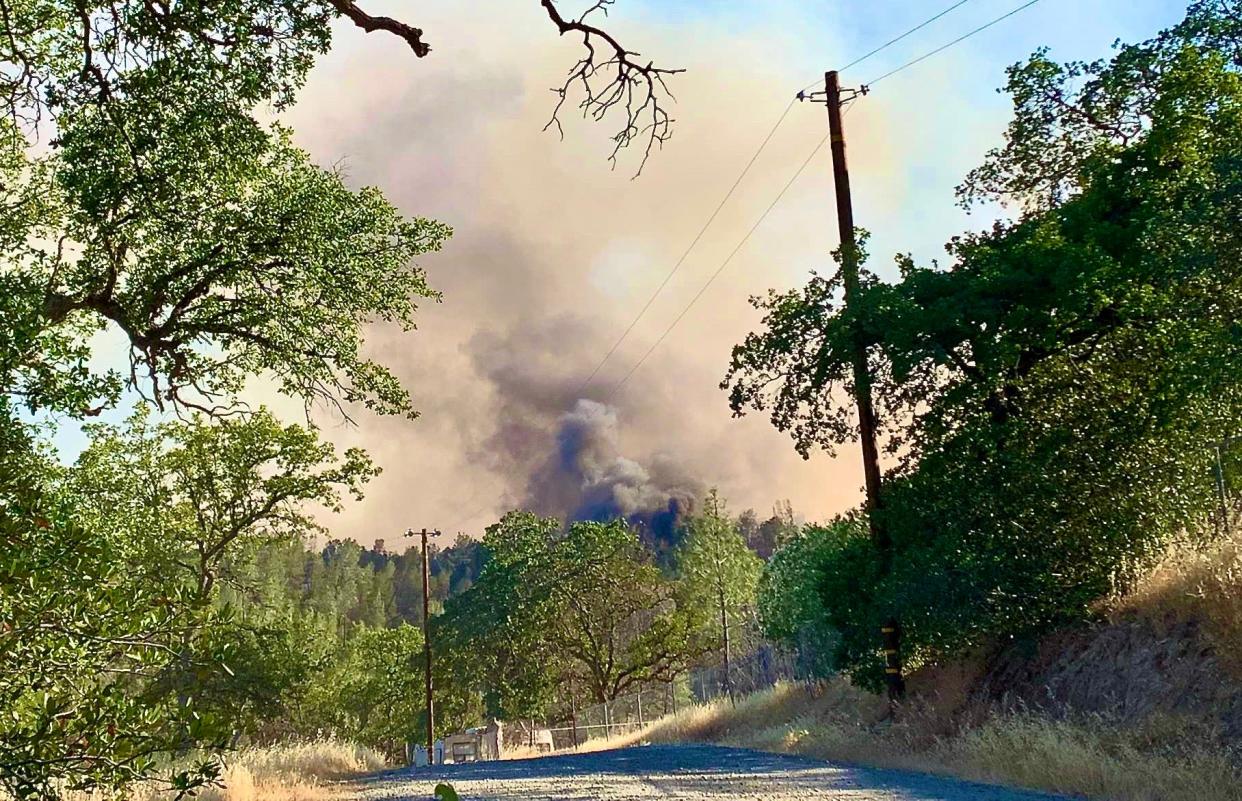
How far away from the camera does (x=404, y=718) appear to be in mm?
78688

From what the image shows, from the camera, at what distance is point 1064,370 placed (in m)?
17.7

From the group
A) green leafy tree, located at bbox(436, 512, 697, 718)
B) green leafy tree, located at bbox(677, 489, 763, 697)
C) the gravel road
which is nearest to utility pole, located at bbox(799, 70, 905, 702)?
the gravel road

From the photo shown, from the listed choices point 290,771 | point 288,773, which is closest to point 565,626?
point 290,771

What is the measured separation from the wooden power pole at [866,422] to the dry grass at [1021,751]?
1056mm

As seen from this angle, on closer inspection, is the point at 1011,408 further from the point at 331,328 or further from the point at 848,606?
the point at 331,328

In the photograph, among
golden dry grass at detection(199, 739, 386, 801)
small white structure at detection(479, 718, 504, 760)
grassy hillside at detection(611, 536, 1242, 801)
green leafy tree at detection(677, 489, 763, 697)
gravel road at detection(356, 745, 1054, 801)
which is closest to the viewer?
grassy hillside at detection(611, 536, 1242, 801)

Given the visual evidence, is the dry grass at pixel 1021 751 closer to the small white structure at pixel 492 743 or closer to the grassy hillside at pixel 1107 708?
A: the grassy hillside at pixel 1107 708

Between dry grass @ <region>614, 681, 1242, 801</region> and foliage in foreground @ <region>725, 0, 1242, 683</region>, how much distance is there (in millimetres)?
1627

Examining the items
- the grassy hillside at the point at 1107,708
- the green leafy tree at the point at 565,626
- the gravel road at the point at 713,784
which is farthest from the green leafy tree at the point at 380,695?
the grassy hillside at the point at 1107,708

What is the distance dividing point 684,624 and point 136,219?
53495 mm

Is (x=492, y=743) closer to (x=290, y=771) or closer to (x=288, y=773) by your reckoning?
(x=290, y=771)

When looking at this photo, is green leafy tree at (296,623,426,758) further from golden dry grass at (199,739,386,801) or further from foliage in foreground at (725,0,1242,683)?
foliage in foreground at (725,0,1242,683)

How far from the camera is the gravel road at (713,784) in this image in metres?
12.4

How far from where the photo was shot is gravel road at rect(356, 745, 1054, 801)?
1241 cm
